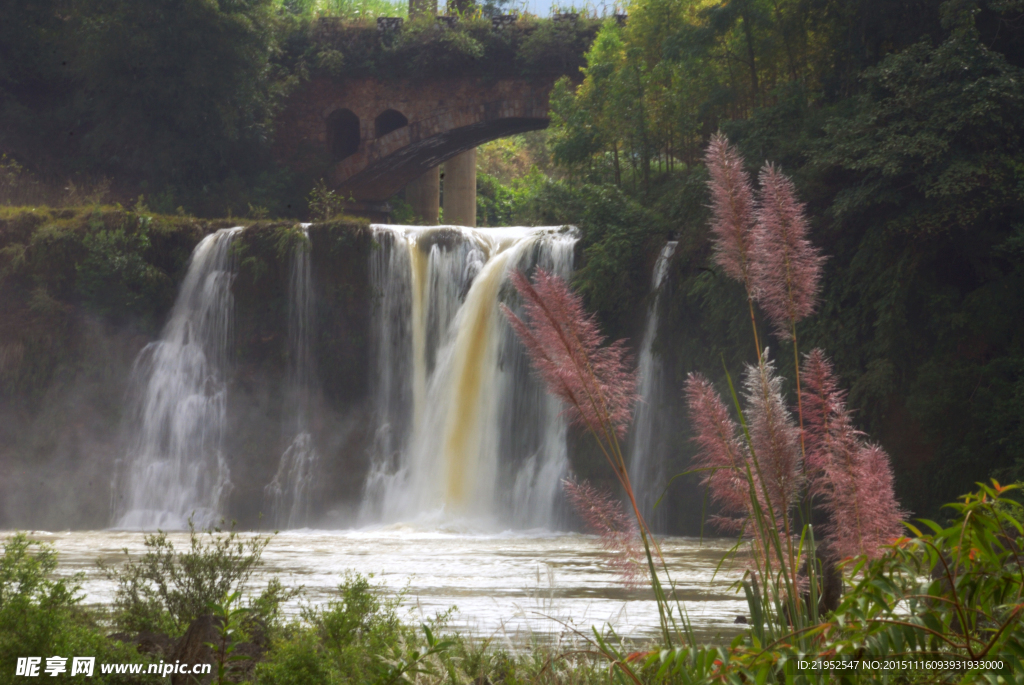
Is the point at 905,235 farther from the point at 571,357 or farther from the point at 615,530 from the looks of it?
the point at 571,357

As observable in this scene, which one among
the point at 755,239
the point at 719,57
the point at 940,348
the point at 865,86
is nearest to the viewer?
the point at 755,239

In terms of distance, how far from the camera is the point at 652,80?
20047 mm

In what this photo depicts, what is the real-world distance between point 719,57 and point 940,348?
8.68 meters

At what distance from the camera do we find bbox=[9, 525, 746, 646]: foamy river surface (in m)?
6.71

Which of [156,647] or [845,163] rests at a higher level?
[845,163]

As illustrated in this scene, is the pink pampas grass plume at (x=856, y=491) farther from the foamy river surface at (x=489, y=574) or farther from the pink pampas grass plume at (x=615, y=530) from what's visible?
the pink pampas grass plume at (x=615, y=530)

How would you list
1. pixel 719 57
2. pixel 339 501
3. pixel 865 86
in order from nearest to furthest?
pixel 865 86 < pixel 339 501 < pixel 719 57

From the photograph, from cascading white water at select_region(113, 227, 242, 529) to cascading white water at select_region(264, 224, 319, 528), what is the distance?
1127mm

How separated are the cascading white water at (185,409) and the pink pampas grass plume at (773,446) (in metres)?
16.6

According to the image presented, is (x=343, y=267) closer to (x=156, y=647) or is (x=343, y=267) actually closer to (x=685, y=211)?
(x=685, y=211)

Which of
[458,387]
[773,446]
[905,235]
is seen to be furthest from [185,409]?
[773,446]

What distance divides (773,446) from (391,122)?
29.2 meters

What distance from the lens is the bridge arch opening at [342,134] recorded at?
2964cm

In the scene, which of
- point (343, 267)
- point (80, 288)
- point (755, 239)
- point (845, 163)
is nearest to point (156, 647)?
point (755, 239)
